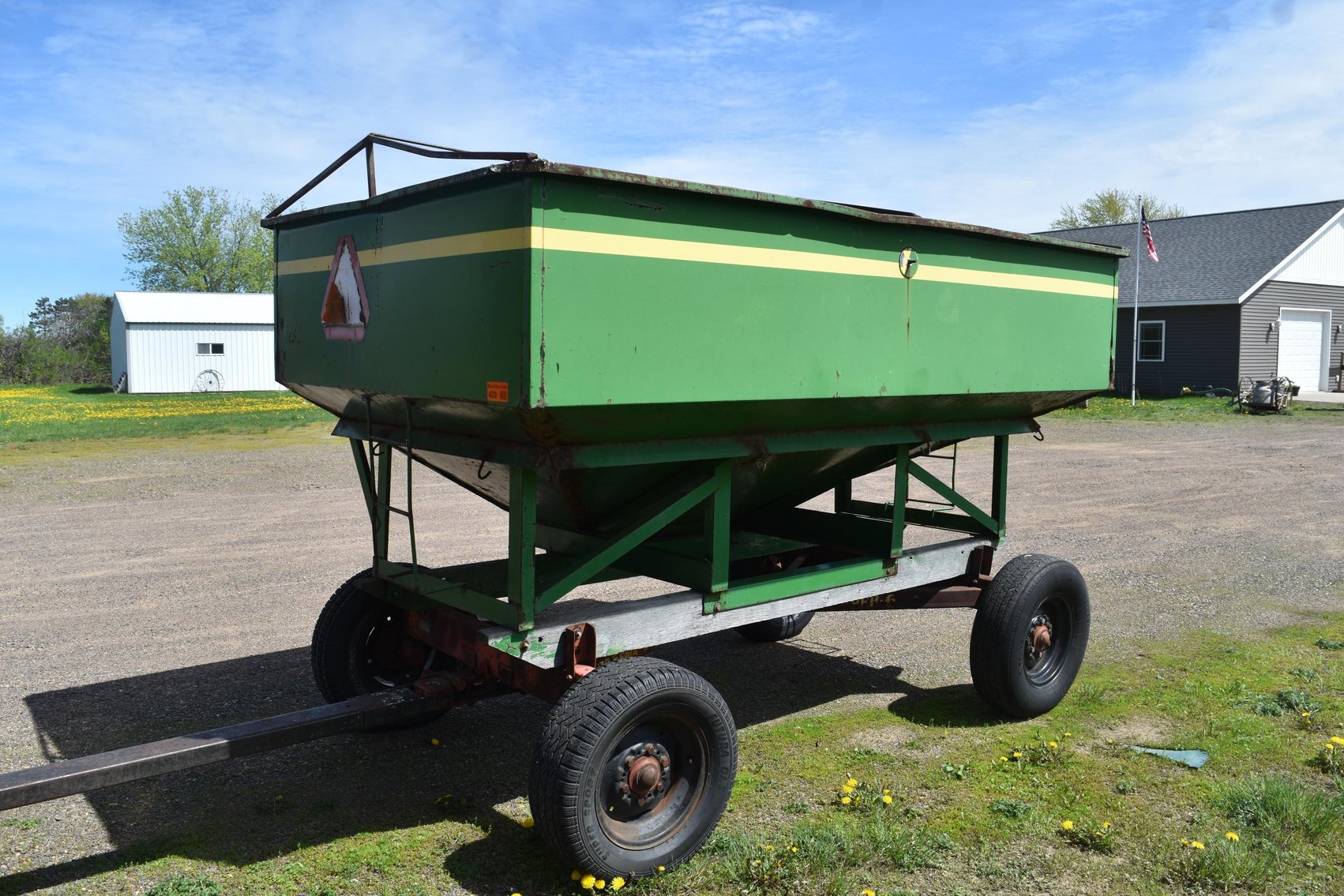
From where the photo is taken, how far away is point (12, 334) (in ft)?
160

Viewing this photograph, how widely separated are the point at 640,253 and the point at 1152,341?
3006 centimetres

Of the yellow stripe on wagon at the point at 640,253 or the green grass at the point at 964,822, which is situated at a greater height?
the yellow stripe on wagon at the point at 640,253

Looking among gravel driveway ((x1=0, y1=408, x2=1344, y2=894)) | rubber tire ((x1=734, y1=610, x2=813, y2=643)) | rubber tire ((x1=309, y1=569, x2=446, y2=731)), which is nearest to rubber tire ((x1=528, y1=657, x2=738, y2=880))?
gravel driveway ((x1=0, y1=408, x2=1344, y2=894))

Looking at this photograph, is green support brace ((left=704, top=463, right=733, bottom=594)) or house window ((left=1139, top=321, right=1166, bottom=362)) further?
house window ((left=1139, top=321, right=1166, bottom=362))

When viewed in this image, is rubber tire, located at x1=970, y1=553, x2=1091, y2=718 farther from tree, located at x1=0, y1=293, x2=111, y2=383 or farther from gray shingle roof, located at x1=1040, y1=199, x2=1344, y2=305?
tree, located at x1=0, y1=293, x2=111, y2=383

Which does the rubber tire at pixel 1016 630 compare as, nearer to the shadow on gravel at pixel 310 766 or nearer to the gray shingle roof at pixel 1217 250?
the shadow on gravel at pixel 310 766

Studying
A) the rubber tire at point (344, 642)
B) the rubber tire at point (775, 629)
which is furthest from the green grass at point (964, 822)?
the rubber tire at point (775, 629)

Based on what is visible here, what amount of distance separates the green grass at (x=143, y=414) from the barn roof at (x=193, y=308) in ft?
9.37

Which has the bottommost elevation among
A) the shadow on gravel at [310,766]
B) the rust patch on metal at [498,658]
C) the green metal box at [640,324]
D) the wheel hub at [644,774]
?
the shadow on gravel at [310,766]

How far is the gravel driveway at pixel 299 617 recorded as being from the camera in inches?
164

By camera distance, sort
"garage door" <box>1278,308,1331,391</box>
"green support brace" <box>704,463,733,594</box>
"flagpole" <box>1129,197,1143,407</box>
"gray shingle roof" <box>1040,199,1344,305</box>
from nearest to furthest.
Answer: "green support brace" <box>704,463,733,594</box>
"flagpole" <box>1129,197,1143,407</box>
"gray shingle roof" <box>1040,199,1344,305</box>
"garage door" <box>1278,308,1331,391</box>

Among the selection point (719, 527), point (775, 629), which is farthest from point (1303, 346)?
point (719, 527)

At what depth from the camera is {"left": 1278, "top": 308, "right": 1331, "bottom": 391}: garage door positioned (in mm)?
29578

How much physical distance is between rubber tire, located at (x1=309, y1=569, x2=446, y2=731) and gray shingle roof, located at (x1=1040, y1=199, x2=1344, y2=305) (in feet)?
87.4
